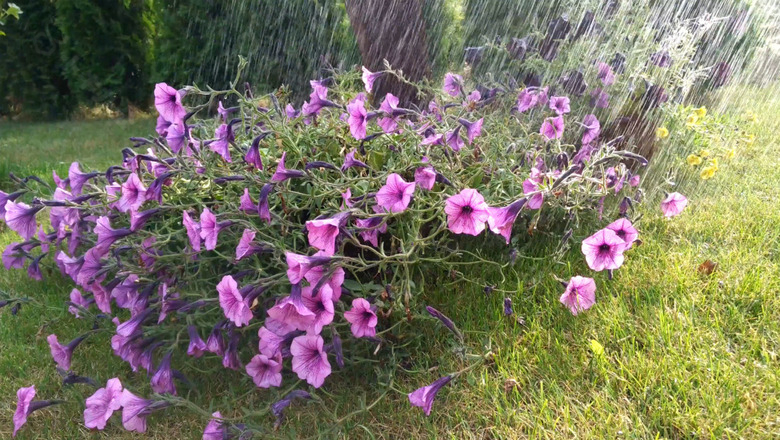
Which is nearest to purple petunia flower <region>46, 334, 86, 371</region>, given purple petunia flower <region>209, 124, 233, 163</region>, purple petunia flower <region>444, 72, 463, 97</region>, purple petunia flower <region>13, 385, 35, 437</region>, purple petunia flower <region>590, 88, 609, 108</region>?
purple petunia flower <region>13, 385, 35, 437</region>

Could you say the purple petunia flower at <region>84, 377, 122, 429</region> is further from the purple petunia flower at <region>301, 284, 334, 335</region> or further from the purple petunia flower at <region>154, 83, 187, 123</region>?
the purple petunia flower at <region>154, 83, 187, 123</region>

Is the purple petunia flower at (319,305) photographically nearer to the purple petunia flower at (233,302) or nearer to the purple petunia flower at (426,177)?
the purple petunia flower at (233,302)

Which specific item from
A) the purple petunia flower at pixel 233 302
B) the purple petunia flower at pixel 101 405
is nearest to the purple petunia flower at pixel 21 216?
the purple petunia flower at pixel 101 405

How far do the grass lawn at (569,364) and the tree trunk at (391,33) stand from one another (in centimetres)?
209

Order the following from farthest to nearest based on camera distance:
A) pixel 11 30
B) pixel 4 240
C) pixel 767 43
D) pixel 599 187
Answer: pixel 11 30
pixel 767 43
pixel 4 240
pixel 599 187

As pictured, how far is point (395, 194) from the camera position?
1.63m

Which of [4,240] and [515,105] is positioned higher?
[515,105]

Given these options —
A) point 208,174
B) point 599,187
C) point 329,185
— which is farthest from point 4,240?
point 599,187

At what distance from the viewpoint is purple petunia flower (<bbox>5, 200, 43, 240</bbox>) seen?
2.04 metres

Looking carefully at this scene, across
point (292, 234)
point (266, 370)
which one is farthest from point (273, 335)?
point (292, 234)

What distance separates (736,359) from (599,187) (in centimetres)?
84

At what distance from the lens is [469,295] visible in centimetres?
204

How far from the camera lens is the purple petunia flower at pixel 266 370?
5.31ft

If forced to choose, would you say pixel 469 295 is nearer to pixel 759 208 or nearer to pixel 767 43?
pixel 759 208
